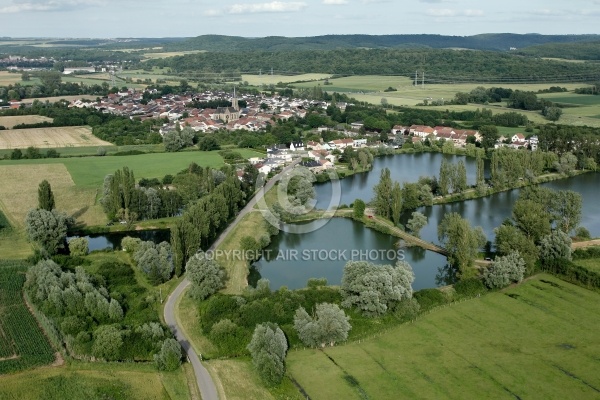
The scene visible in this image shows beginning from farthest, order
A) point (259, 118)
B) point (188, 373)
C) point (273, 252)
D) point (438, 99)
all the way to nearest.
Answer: point (438, 99) → point (259, 118) → point (273, 252) → point (188, 373)

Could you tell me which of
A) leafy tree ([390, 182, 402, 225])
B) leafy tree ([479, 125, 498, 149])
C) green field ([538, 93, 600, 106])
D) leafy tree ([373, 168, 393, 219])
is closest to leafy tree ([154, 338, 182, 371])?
leafy tree ([390, 182, 402, 225])

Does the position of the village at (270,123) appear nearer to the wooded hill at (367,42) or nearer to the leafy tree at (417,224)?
the leafy tree at (417,224)

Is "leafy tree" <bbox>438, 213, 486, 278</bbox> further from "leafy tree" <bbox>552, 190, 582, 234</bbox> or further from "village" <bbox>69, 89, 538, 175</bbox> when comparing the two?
"village" <bbox>69, 89, 538, 175</bbox>

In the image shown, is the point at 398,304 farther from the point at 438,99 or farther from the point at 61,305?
the point at 438,99

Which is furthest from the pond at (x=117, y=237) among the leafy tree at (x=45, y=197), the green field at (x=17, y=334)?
the green field at (x=17, y=334)

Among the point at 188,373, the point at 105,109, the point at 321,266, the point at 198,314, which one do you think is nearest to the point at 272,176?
the point at 321,266

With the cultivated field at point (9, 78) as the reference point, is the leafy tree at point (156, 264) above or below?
below

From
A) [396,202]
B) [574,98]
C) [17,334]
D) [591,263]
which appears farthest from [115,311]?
[574,98]
